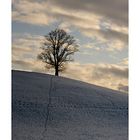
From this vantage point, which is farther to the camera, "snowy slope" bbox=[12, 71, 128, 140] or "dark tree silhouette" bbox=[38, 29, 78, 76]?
"dark tree silhouette" bbox=[38, 29, 78, 76]

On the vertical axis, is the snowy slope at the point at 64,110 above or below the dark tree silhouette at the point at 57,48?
below

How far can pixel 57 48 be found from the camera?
307 cm

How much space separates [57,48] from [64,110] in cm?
37

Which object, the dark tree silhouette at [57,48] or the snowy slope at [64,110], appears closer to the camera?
the snowy slope at [64,110]

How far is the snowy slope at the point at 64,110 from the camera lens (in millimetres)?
2812

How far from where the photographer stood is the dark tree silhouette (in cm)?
292

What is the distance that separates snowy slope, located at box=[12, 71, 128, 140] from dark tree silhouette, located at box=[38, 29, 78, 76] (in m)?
0.09

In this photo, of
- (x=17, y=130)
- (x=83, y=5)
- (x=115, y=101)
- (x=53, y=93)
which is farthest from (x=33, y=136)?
(x=83, y=5)

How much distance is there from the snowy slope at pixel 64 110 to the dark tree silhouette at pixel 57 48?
0.09 m

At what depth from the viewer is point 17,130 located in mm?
2789

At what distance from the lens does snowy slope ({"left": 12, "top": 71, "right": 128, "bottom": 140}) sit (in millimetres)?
2812

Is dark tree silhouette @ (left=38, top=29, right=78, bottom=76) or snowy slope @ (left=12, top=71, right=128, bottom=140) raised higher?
dark tree silhouette @ (left=38, top=29, right=78, bottom=76)
